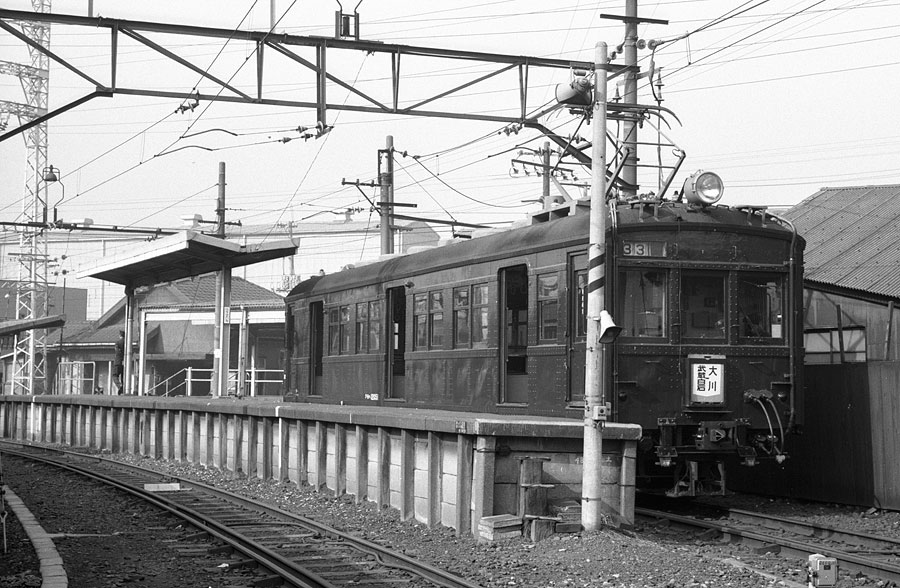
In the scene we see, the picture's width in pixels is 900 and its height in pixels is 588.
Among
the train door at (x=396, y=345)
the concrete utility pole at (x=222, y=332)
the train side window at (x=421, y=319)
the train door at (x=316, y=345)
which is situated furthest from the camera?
the concrete utility pole at (x=222, y=332)

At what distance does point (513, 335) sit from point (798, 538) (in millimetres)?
4601

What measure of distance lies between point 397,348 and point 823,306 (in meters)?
7.00

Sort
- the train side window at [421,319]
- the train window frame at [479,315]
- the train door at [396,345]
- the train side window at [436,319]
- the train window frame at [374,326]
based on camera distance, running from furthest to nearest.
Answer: the train window frame at [374,326]
the train door at [396,345]
the train side window at [421,319]
the train side window at [436,319]
the train window frame at [479,315]

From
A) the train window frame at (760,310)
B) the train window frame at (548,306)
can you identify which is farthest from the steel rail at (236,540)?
the train window frame at (760,310)

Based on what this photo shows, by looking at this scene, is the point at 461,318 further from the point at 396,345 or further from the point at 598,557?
the point at 598,557

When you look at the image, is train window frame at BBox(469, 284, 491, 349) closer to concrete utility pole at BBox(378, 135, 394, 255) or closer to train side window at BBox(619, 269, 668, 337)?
train side window at BBox(619, 269, 668, 337)

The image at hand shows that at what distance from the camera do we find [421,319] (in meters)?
17.6

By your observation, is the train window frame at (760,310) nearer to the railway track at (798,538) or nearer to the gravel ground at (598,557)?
the railway track at (798,538)

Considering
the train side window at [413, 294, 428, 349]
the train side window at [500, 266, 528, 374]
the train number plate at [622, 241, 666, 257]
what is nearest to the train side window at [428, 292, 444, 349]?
the train side window at [413, 294, 428, 349]

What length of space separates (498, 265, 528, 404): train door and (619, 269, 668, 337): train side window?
1884 mm

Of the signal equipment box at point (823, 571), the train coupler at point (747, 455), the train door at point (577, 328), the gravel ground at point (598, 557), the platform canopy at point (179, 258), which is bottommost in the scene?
the gravel ground at point (598, 557)

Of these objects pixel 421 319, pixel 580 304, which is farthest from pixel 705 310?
pixel 421 319

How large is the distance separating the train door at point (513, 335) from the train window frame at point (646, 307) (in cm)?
188

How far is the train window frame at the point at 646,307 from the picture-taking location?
13359mm
